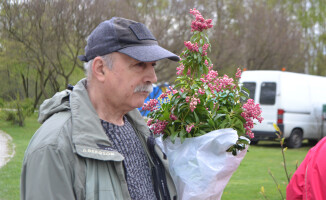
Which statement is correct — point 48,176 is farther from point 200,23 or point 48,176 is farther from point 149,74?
point 200,23

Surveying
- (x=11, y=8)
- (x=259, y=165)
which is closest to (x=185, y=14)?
(x=11, y=8)

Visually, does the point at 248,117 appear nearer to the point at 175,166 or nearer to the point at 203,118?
the point at 203,118

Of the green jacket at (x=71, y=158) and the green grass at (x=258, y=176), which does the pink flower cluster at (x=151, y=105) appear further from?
the green grass at (x=258, y=176)

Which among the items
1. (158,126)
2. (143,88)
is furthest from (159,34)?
(143,88)

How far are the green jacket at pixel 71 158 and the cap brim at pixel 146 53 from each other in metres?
0.29

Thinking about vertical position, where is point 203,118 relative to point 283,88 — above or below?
above

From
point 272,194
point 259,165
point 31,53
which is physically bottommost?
point 259,165

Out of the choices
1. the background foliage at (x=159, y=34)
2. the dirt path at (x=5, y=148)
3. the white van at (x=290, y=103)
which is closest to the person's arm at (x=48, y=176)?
the background foliage at (x=159, y=34)

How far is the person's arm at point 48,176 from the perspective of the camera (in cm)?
164

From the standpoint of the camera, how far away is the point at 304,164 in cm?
245

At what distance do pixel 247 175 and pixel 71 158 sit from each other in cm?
770

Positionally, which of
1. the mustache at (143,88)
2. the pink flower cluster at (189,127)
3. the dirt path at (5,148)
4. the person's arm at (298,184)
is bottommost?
the dirt path at (5,148)

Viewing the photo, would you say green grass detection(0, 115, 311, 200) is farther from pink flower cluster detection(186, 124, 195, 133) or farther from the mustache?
the mustache

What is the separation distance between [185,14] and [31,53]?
7256 millimetres
